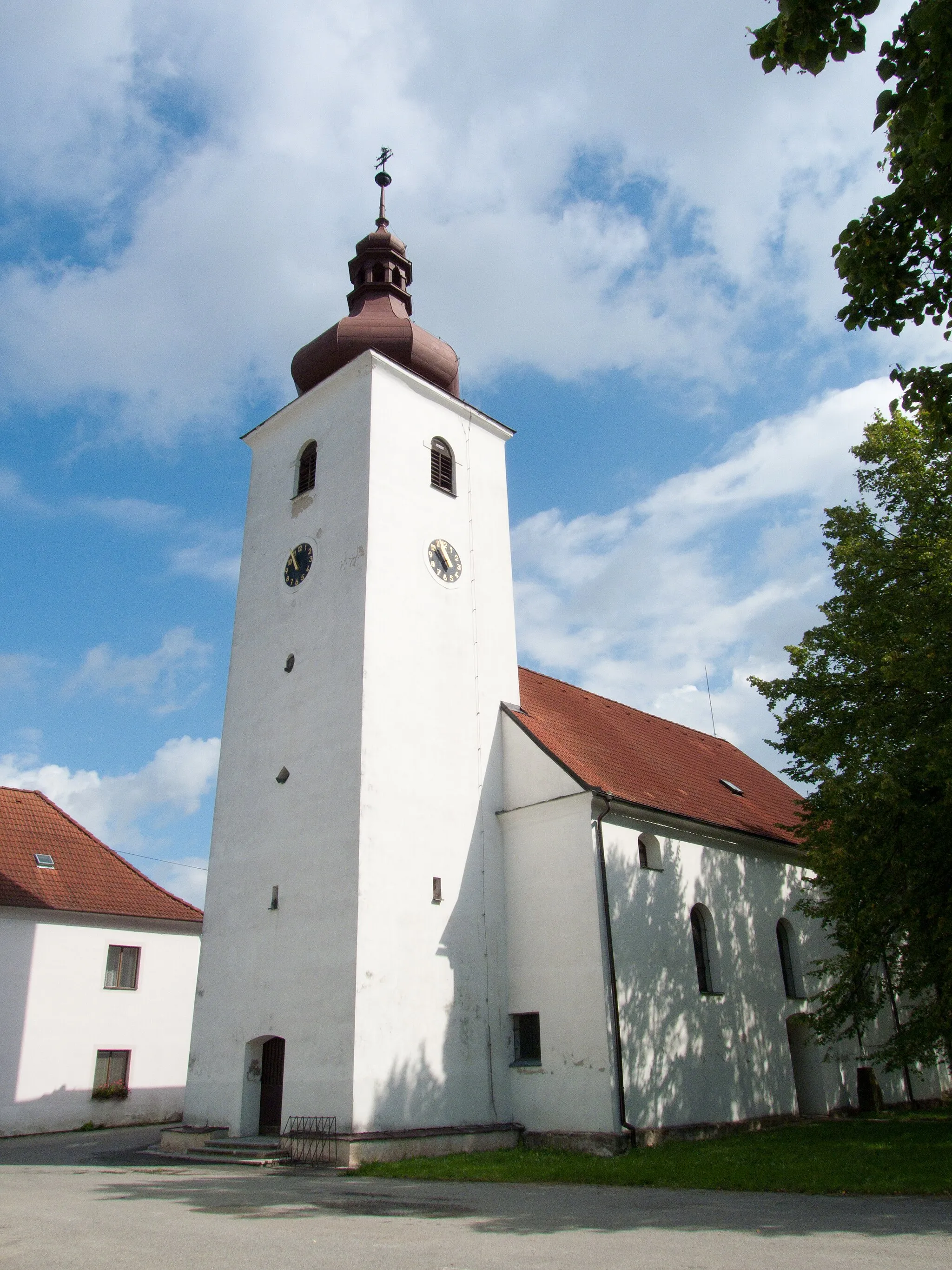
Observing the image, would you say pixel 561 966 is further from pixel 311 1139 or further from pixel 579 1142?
pixel 311 1139

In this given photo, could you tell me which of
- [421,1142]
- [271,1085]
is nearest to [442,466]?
[271,1085]

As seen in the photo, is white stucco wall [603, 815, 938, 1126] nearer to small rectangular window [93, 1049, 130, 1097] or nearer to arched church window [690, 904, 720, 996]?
arched church window [690, 904, 720, 996]

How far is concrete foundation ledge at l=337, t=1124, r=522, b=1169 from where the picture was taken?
13.5m

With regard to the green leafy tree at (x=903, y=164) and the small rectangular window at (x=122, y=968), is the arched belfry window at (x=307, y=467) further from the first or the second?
the green leafy tree at (x=903, y=164)

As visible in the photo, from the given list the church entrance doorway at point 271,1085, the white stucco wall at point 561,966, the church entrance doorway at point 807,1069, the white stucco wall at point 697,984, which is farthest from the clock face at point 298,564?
the church entrance doorway at point 807,1069

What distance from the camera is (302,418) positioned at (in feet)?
68.8

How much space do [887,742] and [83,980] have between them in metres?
18.2

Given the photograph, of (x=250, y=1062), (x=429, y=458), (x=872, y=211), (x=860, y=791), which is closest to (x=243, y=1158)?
(x=250, y=1062)

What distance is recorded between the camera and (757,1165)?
12.0 metres

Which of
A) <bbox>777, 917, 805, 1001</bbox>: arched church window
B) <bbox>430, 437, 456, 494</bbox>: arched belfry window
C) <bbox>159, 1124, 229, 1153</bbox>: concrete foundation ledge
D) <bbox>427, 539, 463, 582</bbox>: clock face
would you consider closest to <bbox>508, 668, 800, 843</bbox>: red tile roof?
<bbox>777, 917, 805, 1001</bbox>: arched church window

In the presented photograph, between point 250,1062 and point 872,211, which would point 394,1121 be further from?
point 872,211

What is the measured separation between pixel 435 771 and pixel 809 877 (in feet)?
33.3

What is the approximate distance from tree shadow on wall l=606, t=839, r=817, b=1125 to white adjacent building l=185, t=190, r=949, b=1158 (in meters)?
0.06

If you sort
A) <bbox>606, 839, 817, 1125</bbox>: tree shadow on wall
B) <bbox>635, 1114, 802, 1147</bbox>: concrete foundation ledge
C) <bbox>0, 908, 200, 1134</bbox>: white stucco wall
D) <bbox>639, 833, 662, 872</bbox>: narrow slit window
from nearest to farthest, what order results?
<bbox>635, 1114, 802, 1147</bbox>: concrete foundation ledge
<bbox>606, 839, 817, 1125</bbox>: tree shadow on wall
<bbox>639, 833, 662, 872</bbox>: narrow slit window
<bbox>0, 908, 200, 1134</bbox>: white stucco wall
